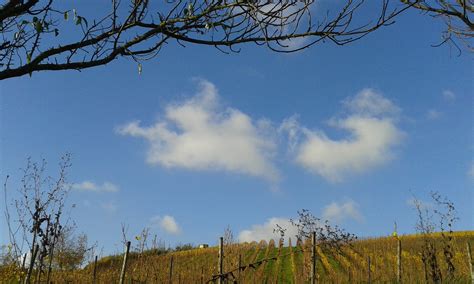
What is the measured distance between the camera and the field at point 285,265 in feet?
44.2

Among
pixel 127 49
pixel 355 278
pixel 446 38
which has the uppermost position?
pixel 446 38

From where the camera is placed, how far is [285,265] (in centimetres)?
2350

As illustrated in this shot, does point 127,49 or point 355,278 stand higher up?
point 127,49

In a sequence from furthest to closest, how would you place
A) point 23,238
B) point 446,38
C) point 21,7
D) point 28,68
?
point 23,238 → point 446,38 → point 28,68 → point 21,7

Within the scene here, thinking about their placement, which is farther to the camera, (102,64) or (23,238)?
(23,238)

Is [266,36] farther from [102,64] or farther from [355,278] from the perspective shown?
[355,278]

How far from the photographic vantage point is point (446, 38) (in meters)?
5.91

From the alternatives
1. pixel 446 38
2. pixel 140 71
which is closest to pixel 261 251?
pixel 446 38

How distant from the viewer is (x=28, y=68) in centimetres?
268

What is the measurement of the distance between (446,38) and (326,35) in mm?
3912

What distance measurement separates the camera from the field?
1346 cm

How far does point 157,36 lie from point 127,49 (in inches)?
8.2

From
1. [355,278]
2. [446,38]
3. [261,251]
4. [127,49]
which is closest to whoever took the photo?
[127,49]

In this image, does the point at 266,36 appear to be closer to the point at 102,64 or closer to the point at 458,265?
the point at 102,64
